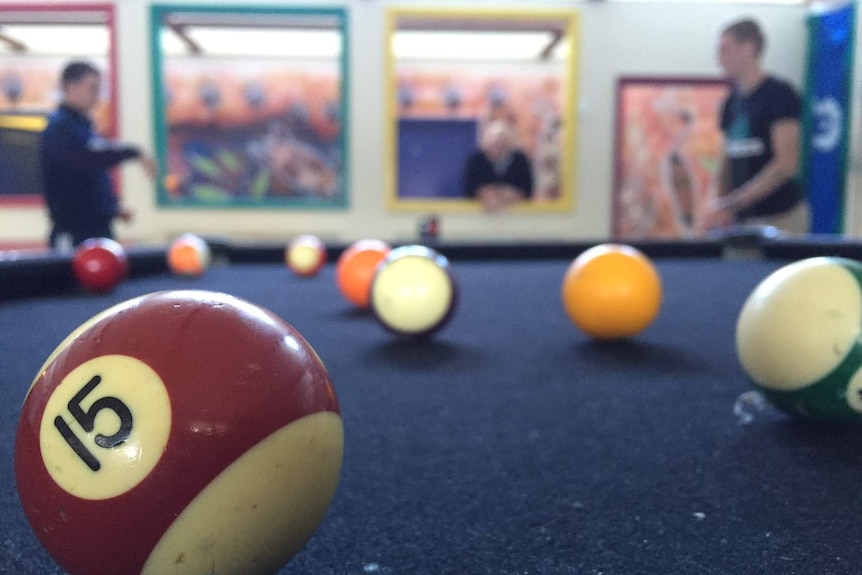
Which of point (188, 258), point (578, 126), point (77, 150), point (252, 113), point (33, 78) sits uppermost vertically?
point (33, 78)

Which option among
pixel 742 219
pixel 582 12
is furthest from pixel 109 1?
pixel 742 219

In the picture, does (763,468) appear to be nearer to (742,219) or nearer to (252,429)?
(252,429)

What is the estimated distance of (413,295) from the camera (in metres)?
2.02

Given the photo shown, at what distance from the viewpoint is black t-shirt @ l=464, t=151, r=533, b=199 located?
20.4 ft

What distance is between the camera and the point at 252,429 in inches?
25.8

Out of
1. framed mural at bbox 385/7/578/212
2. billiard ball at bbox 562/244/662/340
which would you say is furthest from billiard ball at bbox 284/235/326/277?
framed mural at bbox 385/7/578/212

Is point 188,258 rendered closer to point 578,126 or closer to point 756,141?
point 756,141

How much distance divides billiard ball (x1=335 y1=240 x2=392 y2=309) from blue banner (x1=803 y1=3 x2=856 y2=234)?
4.73m

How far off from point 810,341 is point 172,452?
3.16ft

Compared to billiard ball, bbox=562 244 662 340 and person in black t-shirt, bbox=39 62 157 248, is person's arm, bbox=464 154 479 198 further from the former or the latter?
billiard ball, bbox=562 244 662 340

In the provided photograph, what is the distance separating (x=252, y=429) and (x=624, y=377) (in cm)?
112

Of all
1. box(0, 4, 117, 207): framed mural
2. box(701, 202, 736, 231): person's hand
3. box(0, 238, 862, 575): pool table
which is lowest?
box(0, 238, 862, 575): pool table

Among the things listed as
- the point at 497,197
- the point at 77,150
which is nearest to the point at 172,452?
the point at 77,150

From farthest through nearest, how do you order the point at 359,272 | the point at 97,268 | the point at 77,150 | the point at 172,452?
1. the point at 77,150
2. the point at 97,268
3. the point at 359,272
4. the point at 172,452
